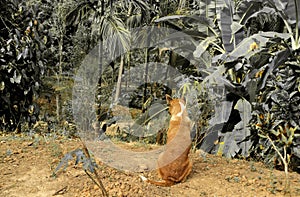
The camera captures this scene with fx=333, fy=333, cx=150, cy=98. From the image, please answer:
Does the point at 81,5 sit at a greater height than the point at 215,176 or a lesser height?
greater

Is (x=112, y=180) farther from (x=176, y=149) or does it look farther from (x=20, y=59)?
(x=20, y=59)

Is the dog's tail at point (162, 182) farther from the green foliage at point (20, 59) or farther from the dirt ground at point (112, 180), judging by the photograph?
the green foliage at point (20, 59)

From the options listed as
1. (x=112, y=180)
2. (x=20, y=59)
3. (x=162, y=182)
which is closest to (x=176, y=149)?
(x=162, y=182)

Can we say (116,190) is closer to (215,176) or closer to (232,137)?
(215,176)

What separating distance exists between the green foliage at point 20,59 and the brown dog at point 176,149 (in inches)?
118

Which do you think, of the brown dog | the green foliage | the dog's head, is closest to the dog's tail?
the brown dog

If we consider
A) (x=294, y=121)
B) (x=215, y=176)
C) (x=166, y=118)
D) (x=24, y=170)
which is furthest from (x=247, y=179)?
(x=166, y=118)

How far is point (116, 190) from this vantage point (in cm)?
245

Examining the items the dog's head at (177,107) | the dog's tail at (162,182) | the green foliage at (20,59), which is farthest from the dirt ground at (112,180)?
the green foliage at (20,59)

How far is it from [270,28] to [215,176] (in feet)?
14.4

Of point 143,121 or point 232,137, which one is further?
point 143,121

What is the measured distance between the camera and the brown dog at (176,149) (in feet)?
9.36

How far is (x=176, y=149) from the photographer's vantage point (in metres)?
2.86

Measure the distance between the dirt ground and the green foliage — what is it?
68.6 inches
